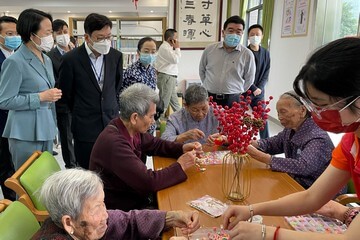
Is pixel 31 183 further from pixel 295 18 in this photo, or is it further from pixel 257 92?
pixel 295 18

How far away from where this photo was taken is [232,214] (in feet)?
3.80

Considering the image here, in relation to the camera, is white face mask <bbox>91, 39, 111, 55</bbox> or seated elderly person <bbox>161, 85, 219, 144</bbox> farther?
white face mask <bbox>91, 39, 111, 55</bbox>

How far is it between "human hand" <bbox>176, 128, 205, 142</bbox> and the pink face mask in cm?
112

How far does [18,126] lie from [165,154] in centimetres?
96

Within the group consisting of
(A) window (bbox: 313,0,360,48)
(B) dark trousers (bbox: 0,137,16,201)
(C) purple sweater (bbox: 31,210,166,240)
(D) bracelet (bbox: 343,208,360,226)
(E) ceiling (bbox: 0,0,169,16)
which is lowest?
(B) dark trousers (bbox: 0,137,16,201)

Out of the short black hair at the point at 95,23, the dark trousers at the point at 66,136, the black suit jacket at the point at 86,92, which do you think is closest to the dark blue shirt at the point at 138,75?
the black suit jacket at the point at 86,92

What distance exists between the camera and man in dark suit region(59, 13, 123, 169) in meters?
2.31

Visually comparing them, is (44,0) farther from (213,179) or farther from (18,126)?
(213,179)

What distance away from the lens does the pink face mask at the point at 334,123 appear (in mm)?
898

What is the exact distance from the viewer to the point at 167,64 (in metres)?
4.96

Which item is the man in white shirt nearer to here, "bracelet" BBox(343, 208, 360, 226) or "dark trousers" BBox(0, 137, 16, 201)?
"dark trousers" BBox(0, 137, 16, 201)

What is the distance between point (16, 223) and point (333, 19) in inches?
178

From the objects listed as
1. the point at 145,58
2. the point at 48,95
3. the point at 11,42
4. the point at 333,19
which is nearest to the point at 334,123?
the point at 48,95

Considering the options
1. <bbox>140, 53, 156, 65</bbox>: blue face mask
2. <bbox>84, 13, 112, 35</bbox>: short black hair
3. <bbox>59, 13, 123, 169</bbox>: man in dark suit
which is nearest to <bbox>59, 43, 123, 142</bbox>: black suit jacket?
<bbox>59, 13, 123, 169</bbox>: man in dark suit
